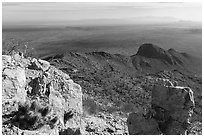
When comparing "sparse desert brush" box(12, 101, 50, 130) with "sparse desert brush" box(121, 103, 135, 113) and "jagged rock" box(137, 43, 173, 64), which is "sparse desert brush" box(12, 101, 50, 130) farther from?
"jagged rock" box(137, 43, 173, 64)

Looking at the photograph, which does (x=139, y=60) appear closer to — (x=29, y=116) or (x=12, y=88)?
(x=12, y=88)

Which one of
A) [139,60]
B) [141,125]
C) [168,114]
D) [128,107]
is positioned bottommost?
[128,107]

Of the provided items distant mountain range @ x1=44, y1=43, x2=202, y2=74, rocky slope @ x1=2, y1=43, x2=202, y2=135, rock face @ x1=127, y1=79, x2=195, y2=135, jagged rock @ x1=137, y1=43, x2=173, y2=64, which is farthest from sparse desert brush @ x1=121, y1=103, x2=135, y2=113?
jagged rock @ x1=137, y1=43, x2=173, y2=64

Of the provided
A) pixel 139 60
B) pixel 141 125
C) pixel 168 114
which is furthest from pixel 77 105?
pixel 139 60

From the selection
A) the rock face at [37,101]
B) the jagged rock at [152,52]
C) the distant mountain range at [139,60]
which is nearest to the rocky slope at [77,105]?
the rock face at [37,101]

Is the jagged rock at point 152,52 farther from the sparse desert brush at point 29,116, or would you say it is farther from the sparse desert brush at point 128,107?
the sparse desert brush at point 29,116

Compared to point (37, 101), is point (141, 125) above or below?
below
